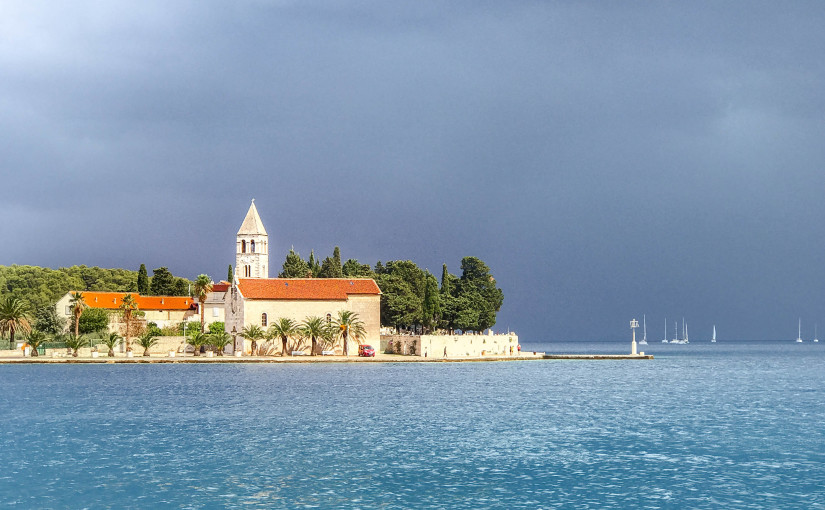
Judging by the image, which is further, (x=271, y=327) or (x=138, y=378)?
(x=271, y=327)

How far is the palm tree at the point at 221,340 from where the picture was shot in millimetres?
81688

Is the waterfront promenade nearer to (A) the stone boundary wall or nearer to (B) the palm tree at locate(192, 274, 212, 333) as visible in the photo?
(A) the stone boundary wall

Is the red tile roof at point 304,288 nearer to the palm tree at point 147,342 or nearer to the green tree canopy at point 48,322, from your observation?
the palm tree at point 147,342

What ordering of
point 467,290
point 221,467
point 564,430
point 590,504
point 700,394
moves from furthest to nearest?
point 467,290
point 700,394
point 564,430
point 221,467
point 590,504

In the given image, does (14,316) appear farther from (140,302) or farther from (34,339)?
(140,302)

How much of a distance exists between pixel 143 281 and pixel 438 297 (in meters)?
39.4

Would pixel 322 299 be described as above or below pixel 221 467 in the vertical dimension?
above

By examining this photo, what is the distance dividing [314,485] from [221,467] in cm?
396

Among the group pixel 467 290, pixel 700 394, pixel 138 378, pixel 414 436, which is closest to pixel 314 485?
pixel 414 436

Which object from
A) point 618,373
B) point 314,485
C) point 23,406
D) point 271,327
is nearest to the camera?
point 314,485

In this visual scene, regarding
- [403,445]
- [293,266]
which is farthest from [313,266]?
[403,445]

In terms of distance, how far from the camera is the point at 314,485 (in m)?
22.3

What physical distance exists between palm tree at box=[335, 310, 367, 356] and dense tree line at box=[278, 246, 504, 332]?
16.3 meters

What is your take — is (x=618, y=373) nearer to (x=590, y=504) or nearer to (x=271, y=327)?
(x=271, y=327)
